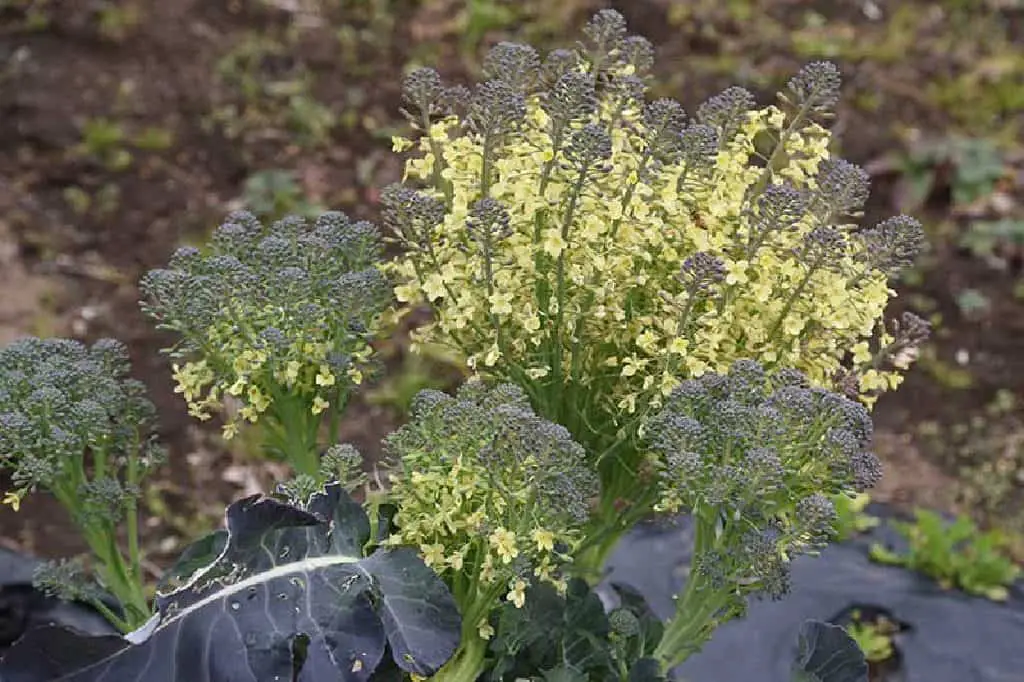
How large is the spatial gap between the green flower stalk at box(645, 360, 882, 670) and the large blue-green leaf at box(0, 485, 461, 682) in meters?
0.38

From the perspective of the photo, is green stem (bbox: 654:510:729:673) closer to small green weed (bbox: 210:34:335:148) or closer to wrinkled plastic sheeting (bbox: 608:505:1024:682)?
wrinkled plastic sheeting (bbox: 608:505:1024:682)

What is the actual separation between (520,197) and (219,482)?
2.12 metres

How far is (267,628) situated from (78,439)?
446 millimetres

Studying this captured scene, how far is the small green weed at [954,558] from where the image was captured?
2965 mm

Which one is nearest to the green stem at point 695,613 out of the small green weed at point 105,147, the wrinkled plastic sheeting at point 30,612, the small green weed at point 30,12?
the wrinkled plastic sheeting at point 30,612

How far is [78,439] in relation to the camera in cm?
194

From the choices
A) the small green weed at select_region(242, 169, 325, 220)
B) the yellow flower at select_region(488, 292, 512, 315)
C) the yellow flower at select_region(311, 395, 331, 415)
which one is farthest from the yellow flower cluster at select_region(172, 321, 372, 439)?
the small green weed at select_region(242, 169, 325, 220)

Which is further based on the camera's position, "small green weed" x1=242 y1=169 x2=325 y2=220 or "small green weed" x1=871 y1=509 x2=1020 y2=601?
"small green weed" x1=242 y1=169 x2=325 y2=220

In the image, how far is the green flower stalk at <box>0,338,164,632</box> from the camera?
1916 millimetres

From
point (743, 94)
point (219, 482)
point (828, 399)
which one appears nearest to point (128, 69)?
point (219, 482)

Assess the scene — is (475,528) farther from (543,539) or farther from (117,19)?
(117,19)

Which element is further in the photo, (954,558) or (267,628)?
(954,558)

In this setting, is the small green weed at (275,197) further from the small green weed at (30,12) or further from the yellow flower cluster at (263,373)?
the yellow flower cluster at (263,373)

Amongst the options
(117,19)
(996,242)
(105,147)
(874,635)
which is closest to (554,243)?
(874,635)
